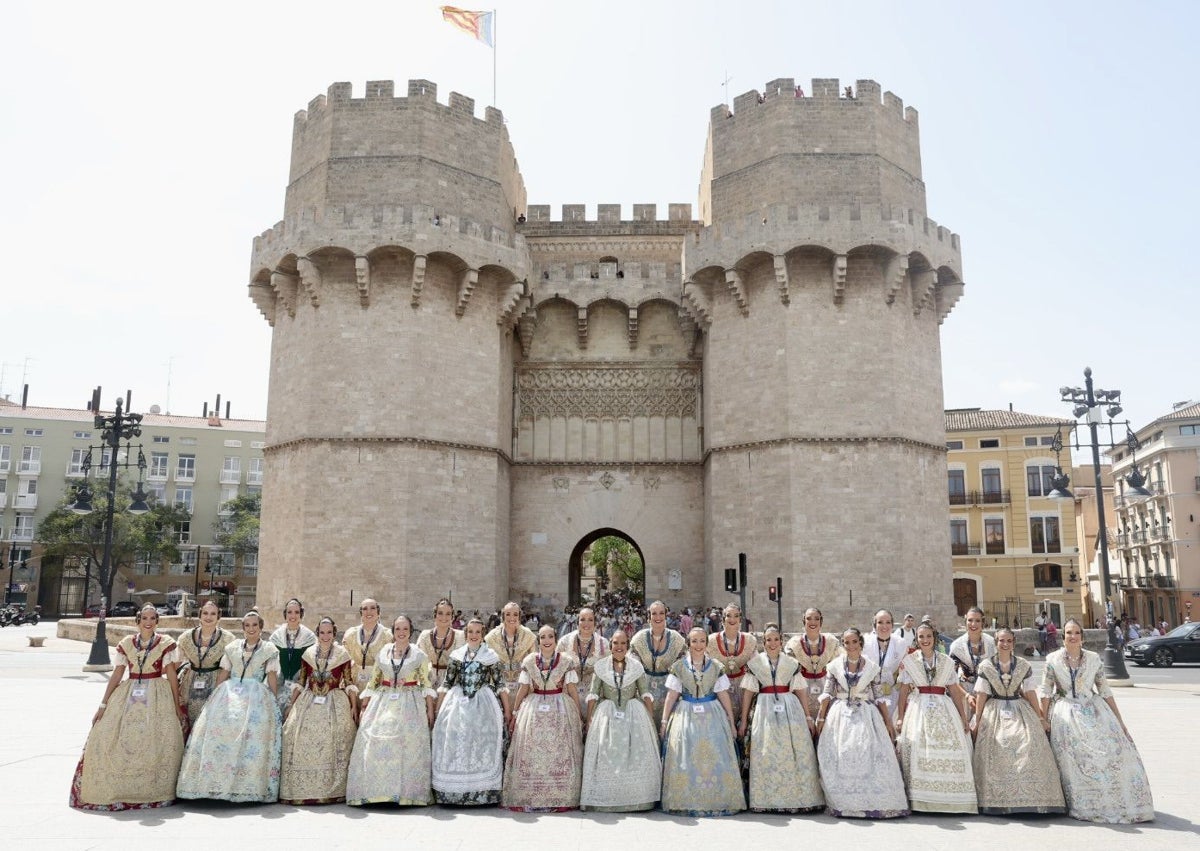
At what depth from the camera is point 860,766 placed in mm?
7008

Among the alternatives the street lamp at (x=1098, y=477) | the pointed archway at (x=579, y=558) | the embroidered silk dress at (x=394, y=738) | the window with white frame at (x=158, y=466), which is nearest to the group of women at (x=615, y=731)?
the embroidered silk dress at (x=394, y=738)

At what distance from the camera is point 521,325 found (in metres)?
24.5

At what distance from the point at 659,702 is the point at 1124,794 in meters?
3.63

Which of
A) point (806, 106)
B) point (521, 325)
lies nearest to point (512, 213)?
point (521, 325)

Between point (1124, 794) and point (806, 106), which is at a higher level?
point (806, 106)

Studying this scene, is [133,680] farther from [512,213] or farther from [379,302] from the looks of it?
[512,213]

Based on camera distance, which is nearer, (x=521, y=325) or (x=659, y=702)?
(x=659, y=702)

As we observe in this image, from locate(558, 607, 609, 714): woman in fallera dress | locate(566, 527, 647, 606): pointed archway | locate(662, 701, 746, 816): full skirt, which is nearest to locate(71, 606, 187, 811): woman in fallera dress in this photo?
locate(558, 607, 609, 714): woman in fallera dress

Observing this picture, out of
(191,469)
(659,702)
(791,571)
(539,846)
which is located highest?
(191,469)

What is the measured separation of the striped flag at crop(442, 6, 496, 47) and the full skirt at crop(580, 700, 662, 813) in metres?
20.8

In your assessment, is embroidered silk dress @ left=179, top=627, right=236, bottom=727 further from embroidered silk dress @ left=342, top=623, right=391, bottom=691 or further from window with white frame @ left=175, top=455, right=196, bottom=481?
window with white frame @ left=175, top=455, right=196, bottom=481

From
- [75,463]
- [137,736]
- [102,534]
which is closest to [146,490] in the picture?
[75,463]

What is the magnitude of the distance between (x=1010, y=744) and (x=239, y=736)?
19.8 feet

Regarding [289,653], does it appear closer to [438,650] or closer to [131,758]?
[438,650]
